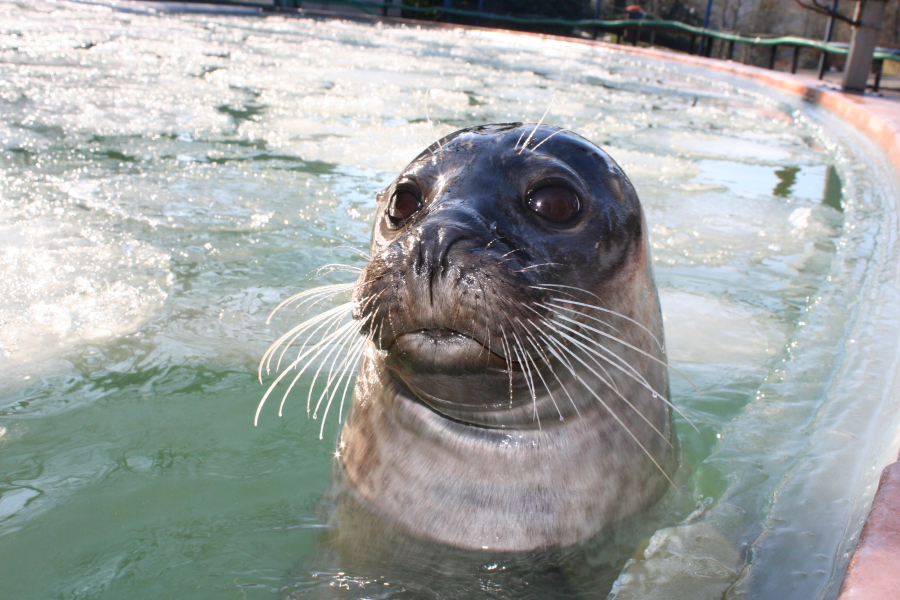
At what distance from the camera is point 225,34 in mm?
15633

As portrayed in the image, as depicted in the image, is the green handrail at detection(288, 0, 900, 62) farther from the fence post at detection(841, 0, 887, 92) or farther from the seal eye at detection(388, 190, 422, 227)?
the seal eye at detection(388, 190, 422, 227)

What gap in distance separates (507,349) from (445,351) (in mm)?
125

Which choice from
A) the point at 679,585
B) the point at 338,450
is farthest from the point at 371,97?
the point at 679,585

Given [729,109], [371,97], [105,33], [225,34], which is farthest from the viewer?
[225,34]

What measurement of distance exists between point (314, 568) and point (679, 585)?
0.83 meters

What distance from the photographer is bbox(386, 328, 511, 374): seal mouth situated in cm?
166

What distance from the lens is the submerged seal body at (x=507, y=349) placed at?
167cm

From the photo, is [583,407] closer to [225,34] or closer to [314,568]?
[314,568]

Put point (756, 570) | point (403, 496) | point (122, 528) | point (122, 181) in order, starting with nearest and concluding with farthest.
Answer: point (756, 570), point (403, 496), point (122, 528), point (122, 181)

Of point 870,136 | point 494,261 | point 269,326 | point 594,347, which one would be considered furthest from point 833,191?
point 494,261

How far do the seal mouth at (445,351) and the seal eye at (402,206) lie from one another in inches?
15.4

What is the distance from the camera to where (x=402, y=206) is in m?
1.99

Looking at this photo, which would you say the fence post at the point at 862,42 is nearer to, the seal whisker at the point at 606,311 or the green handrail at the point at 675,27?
the green handrail at the point at 675,27

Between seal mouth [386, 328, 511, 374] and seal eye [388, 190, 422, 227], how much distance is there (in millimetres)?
392
